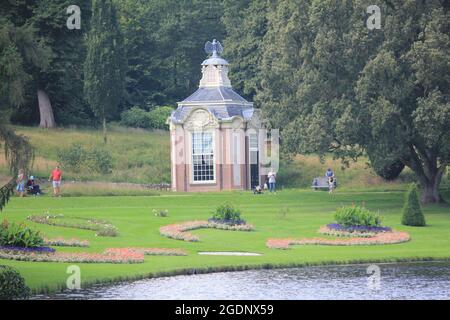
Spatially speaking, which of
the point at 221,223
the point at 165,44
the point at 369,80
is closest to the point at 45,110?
the point at 165,44

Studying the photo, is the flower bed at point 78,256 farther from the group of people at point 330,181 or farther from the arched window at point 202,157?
the arched window at point 202,157

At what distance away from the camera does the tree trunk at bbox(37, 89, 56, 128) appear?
3214 inches

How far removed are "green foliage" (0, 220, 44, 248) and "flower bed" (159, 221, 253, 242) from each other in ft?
25.9

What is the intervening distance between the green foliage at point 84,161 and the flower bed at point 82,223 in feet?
69.3

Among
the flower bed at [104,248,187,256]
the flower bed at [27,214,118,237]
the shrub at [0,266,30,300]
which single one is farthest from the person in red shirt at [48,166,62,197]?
the shrub at [0,266,30,300]

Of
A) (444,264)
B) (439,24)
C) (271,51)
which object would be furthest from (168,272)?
(271,51)

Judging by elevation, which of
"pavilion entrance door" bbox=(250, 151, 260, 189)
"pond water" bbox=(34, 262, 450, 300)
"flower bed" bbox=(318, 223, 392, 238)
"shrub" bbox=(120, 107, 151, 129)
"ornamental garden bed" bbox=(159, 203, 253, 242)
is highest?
"shrub" bbox=(120, 107, 151, 129)

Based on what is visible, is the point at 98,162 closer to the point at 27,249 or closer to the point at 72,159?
the point at 72,159

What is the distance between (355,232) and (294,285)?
568 inches

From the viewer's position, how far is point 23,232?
36344mm

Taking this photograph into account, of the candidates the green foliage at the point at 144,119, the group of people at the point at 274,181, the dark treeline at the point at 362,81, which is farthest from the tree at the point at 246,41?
the dark treeline at the point at 362,81

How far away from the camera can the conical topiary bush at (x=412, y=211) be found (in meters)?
48.7

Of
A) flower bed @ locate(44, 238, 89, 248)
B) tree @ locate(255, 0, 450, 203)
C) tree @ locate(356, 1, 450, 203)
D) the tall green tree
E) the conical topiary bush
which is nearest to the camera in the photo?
flower bed @ locate(44, 238, 89, 248)

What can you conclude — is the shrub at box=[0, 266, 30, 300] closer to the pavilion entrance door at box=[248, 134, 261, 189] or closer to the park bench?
the pavilion entrance door at box=[248, 134, 261, 189]
